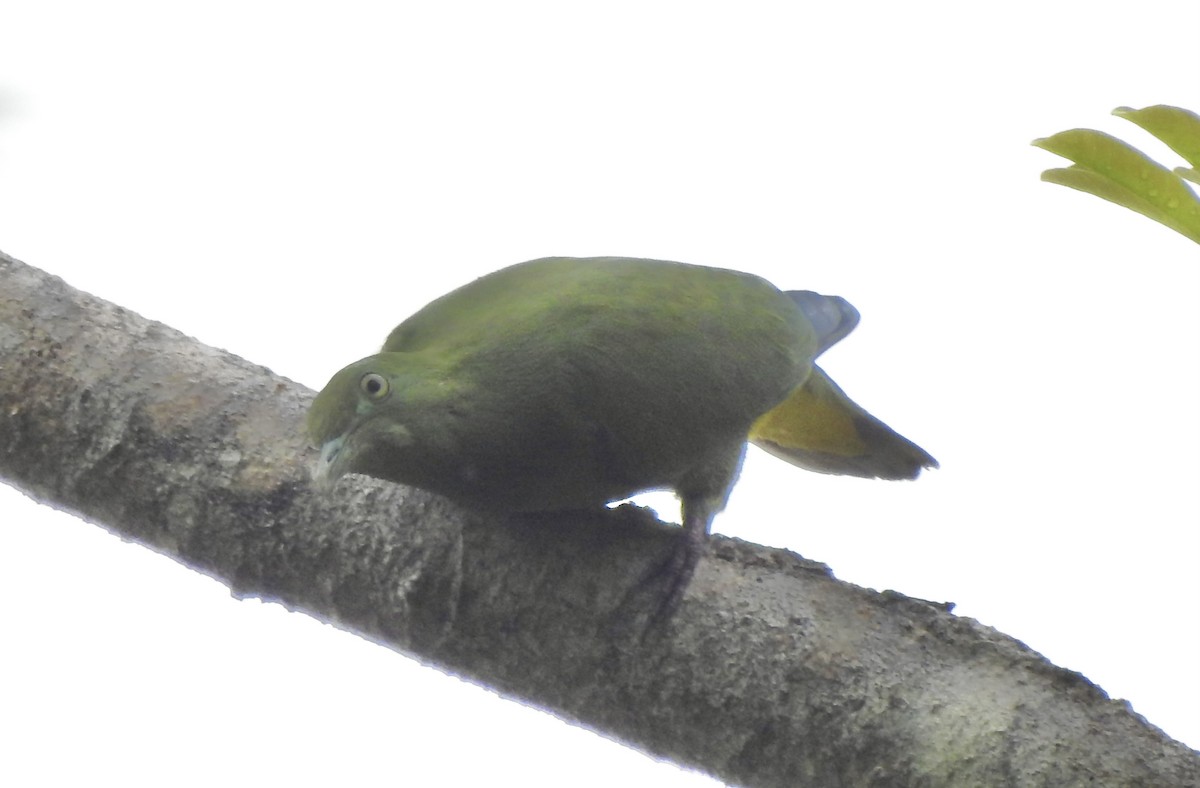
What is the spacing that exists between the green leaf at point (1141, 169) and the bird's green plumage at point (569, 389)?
38.7 inches

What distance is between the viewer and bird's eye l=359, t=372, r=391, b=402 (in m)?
2.75

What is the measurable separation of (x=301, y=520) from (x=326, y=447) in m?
0.17

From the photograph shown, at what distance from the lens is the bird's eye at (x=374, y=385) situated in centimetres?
275

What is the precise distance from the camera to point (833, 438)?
402cm

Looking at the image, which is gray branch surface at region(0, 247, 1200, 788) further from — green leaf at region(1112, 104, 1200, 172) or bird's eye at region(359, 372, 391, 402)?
green leaf at region(1112, 104, 1200, 172)

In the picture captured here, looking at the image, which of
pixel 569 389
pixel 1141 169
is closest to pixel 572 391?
pixel 569 389

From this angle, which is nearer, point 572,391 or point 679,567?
point 679,567

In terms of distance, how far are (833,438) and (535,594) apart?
1.66 m

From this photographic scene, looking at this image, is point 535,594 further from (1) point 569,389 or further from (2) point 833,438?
(2) point 833,438

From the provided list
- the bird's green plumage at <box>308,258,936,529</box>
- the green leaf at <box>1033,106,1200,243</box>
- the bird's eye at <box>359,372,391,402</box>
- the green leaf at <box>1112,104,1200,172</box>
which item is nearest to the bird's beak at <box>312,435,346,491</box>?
the bird's green plumage at <box>308,258,936,529</box>

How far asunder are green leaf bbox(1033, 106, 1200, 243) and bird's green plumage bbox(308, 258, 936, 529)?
982 mm

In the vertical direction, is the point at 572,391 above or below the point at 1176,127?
below

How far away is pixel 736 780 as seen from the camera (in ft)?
8.12

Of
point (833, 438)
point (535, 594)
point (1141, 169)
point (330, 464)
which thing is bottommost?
point (535, 594)
